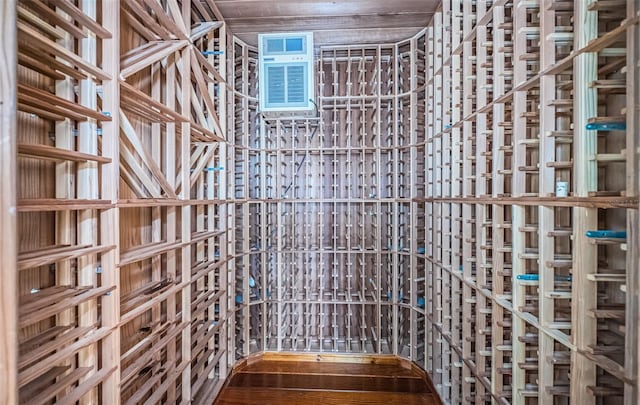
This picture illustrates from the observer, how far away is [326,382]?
9.75 ft

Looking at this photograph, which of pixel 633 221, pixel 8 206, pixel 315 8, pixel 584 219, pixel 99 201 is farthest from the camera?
pixel 315 8

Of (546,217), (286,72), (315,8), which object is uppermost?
(315,8)

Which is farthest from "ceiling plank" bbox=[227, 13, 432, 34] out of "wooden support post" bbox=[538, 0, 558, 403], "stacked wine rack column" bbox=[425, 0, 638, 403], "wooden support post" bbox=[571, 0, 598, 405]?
"wooden support post" bbox=[571, 0, 598, 405]

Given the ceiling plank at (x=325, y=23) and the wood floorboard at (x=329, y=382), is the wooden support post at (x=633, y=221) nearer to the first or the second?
the ceiling plank at (x=325, y=23)

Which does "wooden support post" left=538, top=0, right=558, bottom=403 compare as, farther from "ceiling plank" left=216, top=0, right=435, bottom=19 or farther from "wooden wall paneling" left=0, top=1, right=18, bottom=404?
"wooden wall paneling" left=0, top=1, right=18, bottom=404

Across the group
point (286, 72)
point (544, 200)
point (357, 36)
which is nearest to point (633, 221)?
point (544, 200)

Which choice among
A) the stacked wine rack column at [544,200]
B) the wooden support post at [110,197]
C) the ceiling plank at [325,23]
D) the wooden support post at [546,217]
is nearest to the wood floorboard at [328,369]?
the stacked wine rack column at [544,200]

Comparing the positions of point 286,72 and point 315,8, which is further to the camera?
point 286,72

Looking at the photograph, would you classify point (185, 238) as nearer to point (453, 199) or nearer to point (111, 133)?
point (111, 133)

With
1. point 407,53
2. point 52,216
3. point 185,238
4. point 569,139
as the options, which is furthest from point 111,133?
point 407,53

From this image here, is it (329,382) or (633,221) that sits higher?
(633,221)

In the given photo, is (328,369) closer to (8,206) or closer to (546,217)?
(546,217)

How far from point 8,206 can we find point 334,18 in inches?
105

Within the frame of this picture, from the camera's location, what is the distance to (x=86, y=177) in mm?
1324
